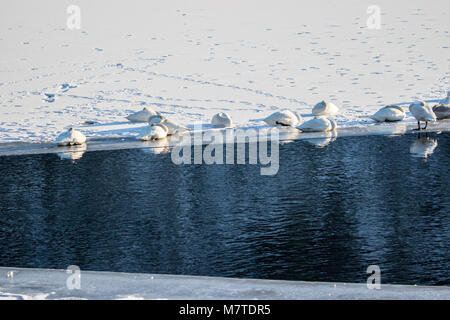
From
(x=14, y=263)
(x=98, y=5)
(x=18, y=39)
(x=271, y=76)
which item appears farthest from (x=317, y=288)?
(x=98, y=5)

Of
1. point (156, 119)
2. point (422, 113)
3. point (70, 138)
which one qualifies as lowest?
point (70, 138)

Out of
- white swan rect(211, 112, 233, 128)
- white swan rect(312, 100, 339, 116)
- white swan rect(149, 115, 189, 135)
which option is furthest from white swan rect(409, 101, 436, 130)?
white swan rect(149, 115, 189, 135)

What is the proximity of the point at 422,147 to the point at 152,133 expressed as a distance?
13.9 ft

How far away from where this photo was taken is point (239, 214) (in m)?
8.91

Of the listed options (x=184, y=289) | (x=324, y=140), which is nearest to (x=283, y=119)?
(x=324, y=140)

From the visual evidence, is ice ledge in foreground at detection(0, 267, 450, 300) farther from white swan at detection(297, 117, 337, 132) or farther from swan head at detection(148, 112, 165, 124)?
swan head at detection(148, 112, 165, 124)

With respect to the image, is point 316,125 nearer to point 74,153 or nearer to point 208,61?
point 74,153

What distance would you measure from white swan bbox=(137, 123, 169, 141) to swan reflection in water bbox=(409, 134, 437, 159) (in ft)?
13.1

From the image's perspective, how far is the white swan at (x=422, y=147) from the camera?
38.5ft

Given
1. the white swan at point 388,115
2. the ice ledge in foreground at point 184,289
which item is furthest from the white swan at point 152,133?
the ice ledge in foreground at point 184,289

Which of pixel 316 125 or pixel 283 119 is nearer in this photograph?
pixel 316 125

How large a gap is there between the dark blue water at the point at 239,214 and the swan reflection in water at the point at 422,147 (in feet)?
0.39

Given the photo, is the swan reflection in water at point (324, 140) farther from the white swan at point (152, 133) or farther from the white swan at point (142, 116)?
the white swan at point (142, 116)
